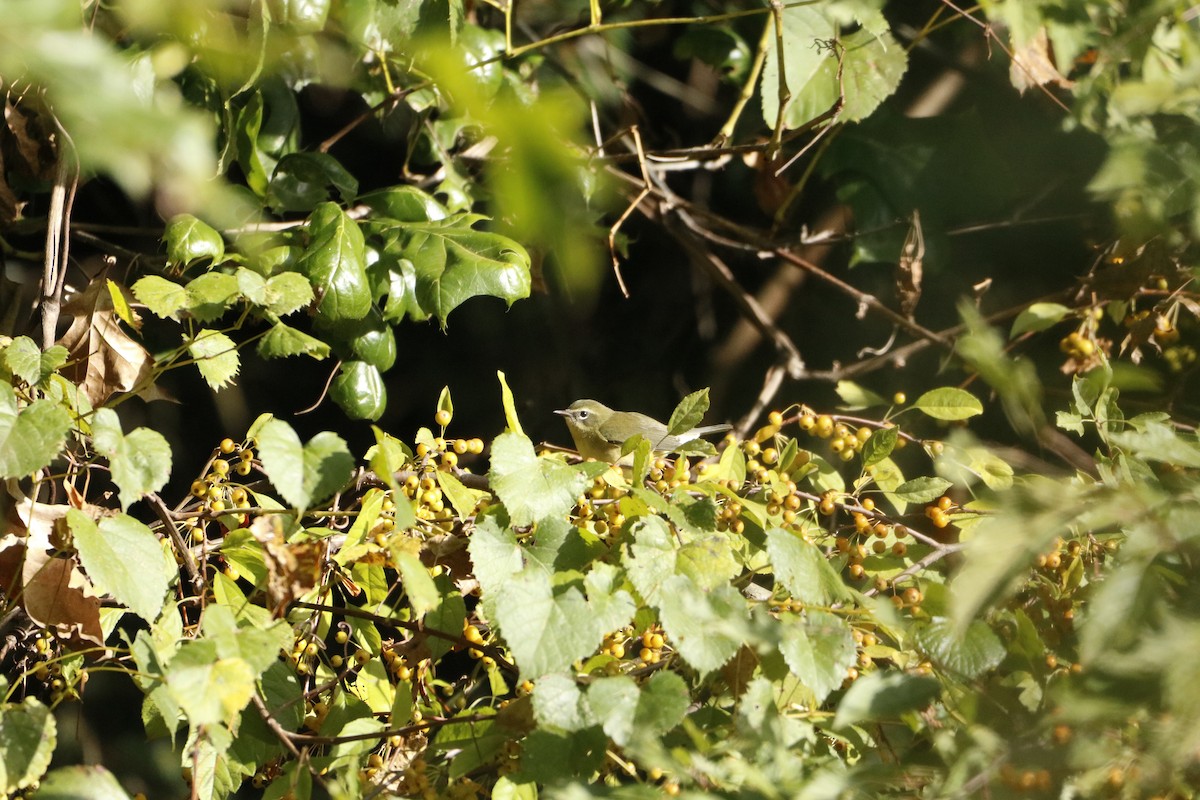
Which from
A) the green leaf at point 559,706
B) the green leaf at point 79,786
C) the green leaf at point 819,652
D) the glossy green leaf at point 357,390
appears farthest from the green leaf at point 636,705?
the glossy green leaf at point 357,390

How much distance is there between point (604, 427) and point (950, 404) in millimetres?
1802

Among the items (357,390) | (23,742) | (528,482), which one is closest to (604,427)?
(357,390)

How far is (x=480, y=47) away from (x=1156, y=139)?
60.9 inches

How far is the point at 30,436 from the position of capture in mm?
1153

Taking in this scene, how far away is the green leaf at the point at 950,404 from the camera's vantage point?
179cm

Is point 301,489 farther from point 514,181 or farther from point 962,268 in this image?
point 962,268

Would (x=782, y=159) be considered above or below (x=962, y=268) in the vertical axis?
above

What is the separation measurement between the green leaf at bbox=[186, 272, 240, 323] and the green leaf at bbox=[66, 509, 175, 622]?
0.47 m

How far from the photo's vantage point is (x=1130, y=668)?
2.68 feet

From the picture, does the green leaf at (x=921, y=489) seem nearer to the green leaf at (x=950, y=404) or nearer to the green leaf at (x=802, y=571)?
the green leaf at (x=950, y=404)

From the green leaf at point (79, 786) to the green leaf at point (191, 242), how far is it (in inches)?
42.6

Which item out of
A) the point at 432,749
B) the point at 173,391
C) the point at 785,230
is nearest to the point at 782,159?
the point at 785,230

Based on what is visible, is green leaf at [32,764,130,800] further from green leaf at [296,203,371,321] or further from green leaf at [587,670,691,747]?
green leaf at [296,203,371,321]

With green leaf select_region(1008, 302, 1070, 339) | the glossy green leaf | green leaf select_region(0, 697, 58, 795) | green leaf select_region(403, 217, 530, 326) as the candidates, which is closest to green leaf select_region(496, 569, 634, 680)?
green leaf select_region(0, 697, 58, 795)
